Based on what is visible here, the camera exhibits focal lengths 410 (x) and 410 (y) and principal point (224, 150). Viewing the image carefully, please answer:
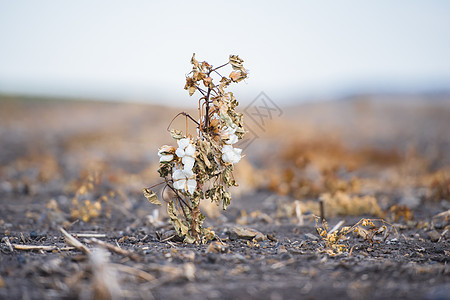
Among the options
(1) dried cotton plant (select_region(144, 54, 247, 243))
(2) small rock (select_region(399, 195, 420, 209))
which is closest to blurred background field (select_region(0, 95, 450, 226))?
(2) small rock (select_region(399, 195, 420, 209))

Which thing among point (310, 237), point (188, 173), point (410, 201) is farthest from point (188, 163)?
point (410, 201)

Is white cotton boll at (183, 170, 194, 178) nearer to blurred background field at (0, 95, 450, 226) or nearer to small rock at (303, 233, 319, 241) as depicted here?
small rock at (303, 233, 319, 241)

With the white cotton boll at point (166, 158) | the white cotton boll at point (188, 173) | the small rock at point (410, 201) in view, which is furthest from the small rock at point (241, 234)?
the small rock at point (410, 201)

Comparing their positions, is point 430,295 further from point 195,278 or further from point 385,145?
point 385,145

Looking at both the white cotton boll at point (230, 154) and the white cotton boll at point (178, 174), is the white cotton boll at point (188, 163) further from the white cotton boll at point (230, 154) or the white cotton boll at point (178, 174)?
the white cotton boll at point (230, 154)

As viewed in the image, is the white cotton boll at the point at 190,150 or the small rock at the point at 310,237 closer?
the white cotton boll at the point at 190,150

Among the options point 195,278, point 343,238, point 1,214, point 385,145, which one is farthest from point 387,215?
point 385,145

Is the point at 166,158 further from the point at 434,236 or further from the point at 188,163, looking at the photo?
the point at 434,236

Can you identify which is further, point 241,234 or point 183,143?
point 241,234
